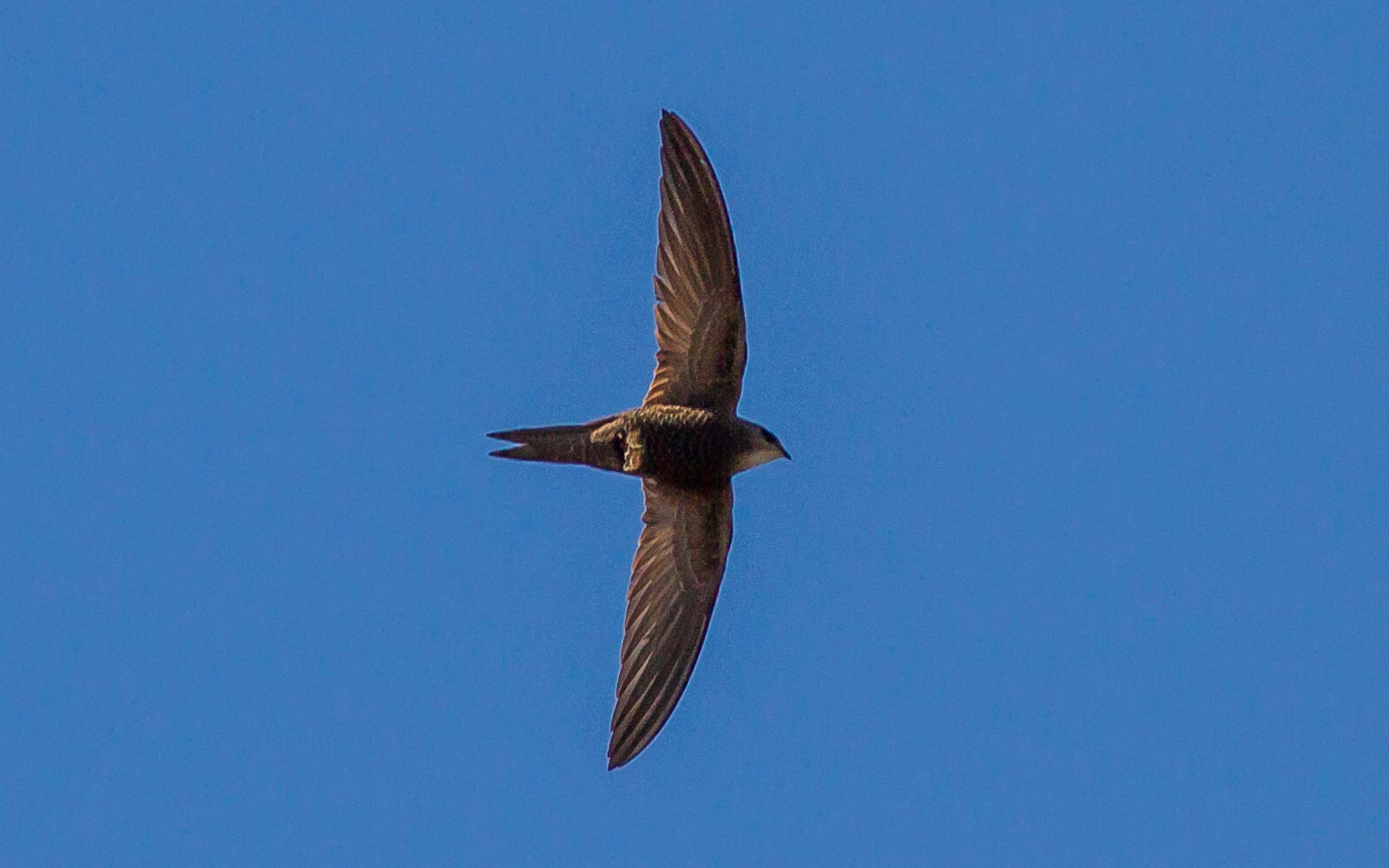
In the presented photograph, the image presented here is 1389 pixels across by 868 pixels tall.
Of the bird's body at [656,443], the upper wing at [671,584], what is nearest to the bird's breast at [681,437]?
the bird's body at [656,443]

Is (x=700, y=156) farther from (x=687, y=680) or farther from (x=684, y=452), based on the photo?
(x=687, y=680)

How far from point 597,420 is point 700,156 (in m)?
1.22

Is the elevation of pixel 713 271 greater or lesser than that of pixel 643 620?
greater

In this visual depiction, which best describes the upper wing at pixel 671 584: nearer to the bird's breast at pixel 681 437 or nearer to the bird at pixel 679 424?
the bird at pixel 679 424

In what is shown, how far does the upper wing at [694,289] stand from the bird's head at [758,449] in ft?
0.50

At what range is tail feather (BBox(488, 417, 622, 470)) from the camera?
39.4 feet

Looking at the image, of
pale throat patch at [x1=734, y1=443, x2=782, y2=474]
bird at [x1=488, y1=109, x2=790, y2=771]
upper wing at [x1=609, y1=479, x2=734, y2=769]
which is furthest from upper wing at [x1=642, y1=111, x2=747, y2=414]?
upper wing at [x1=609, y1=479, x2=734, y2=769]

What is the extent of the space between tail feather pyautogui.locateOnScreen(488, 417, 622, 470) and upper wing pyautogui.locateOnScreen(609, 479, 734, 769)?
37 cm

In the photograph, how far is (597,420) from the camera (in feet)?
39.5

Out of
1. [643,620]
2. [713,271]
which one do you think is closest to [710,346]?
[713,271]

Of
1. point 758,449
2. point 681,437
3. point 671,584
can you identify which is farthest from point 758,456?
point 671,584

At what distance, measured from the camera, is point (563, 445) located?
12.0 metres

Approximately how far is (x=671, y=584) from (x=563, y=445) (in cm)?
81

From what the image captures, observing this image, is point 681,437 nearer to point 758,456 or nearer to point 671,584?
point 758,456
